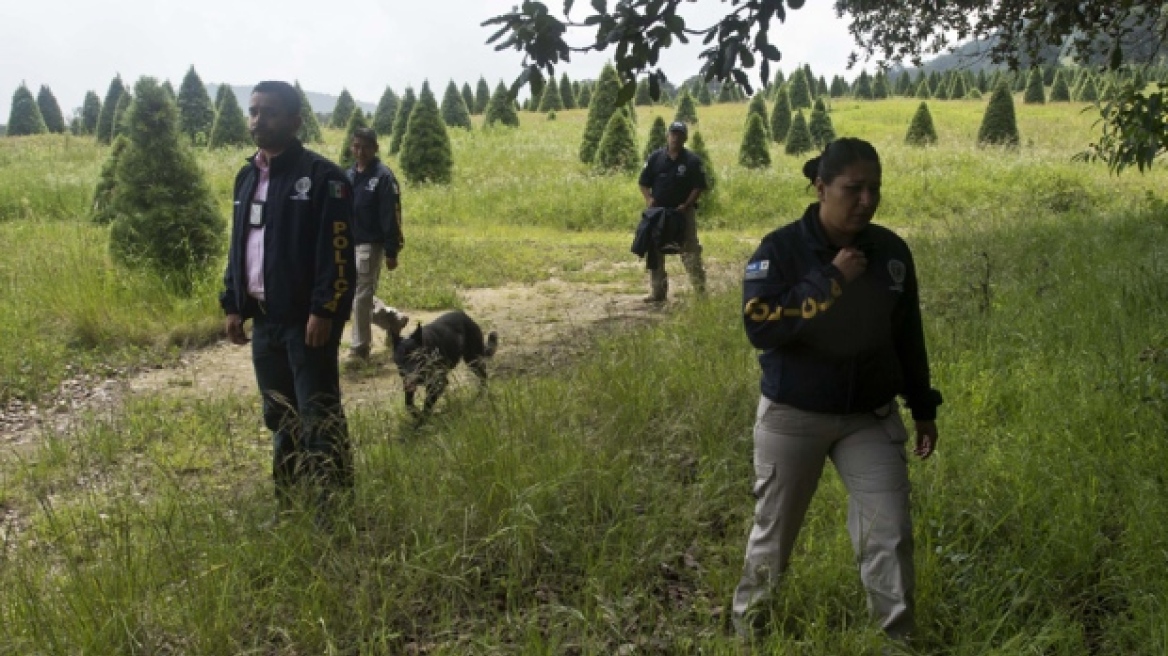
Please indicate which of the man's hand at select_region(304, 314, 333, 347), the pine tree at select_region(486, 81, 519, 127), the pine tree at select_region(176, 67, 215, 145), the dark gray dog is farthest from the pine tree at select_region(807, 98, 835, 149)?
the man's hand at select_region(304, 314, 333, 347)

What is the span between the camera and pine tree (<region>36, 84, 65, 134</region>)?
5103 cm

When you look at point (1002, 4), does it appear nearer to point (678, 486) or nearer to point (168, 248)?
point (678, 486)

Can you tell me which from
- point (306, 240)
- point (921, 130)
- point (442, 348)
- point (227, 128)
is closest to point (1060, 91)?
point (921, 130)

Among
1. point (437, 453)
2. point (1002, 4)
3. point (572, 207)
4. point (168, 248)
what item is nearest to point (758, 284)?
point (437, 453)

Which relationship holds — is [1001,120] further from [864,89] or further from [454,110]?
[864,89]

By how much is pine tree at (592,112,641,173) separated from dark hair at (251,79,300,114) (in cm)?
2135

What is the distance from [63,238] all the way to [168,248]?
137 inches

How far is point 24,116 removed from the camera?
45906 millimetres

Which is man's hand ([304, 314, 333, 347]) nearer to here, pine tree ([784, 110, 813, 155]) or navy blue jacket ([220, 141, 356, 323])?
navy blue jacket ([220, 141, 356, 323])

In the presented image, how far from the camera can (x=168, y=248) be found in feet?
33.3

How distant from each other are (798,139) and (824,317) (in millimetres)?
32713

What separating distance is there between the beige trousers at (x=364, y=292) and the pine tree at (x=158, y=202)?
3.29 m

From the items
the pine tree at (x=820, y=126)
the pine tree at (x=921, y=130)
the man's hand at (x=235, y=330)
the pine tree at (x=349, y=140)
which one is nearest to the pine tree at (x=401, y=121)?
Answer: the pine tree at (x=349, y=140)

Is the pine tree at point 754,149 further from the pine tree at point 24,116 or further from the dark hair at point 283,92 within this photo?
the pine tree at point 24,116
